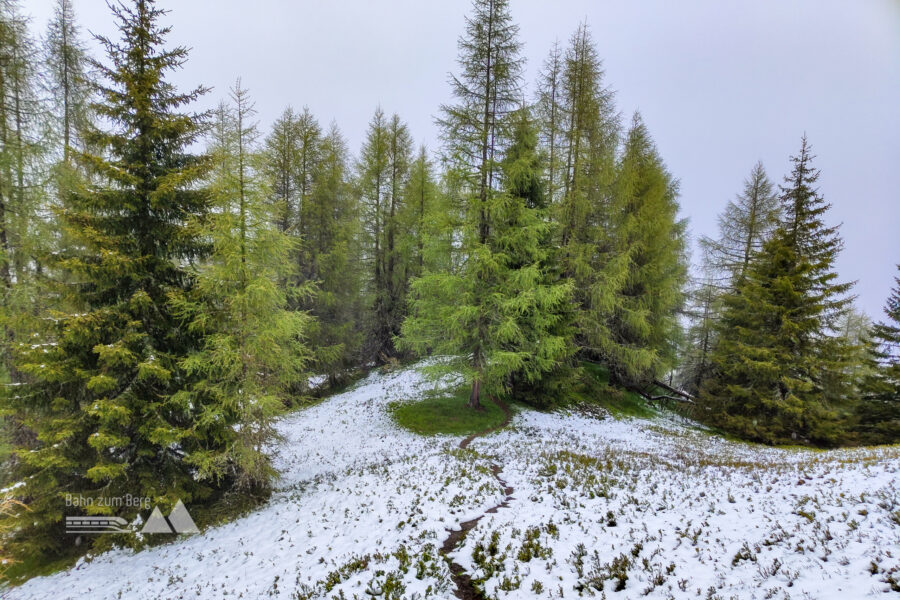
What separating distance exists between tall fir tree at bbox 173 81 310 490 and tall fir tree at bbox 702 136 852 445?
2105 cm

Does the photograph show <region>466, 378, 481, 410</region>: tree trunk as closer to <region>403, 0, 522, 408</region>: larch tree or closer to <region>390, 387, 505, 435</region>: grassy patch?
<region>390, 387, 505, 435</region>: grassy patch

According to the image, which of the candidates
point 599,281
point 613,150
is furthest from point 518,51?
point 599,281

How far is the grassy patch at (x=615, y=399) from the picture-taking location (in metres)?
21.3

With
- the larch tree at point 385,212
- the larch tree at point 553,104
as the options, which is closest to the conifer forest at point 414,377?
the larch tree at point 553,104

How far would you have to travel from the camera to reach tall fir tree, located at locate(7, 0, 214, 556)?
339 inches

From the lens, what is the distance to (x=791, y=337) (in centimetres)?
1822

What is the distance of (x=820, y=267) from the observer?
1833 cm

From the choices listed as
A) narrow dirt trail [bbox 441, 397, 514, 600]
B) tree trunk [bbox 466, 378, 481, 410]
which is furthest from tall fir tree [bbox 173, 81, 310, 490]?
tree trunk [bbox 466, 378, 481, 410]

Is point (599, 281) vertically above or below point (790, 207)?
below

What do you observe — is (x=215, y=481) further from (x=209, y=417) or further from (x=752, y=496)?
(x=752, y=496)

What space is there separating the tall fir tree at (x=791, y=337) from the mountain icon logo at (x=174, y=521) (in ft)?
75.1

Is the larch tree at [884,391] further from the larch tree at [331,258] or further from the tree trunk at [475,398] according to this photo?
the larch tree at [331,258]

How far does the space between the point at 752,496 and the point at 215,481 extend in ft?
44.1

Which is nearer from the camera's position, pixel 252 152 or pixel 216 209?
pixel 252 152
